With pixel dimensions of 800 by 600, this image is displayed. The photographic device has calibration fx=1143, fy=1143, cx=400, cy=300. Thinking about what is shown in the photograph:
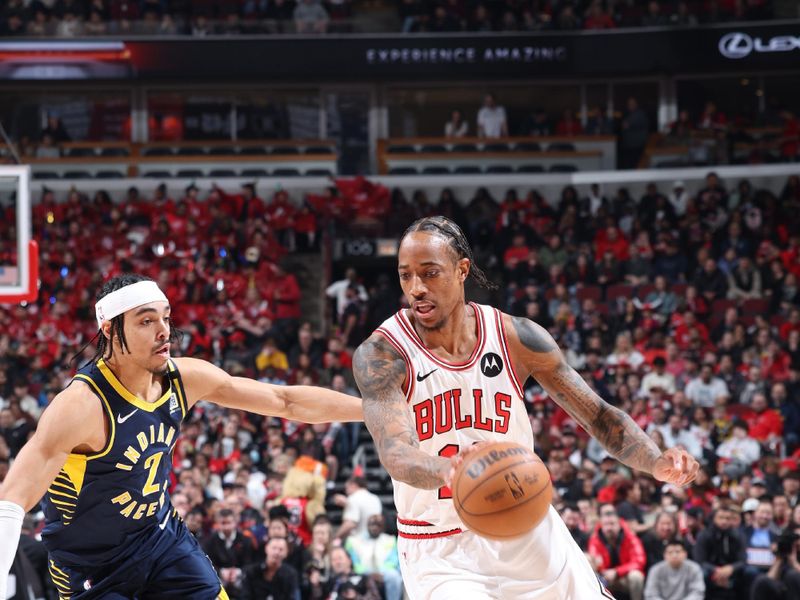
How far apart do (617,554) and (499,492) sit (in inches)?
278

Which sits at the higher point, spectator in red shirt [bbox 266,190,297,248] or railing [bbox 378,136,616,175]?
railing [bbox 378,136,616,175]

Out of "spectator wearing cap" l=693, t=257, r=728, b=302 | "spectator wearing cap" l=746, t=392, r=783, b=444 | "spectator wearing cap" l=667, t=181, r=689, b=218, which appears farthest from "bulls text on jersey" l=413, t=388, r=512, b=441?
"spectator wearing cap" l=667, t=181, r=689, b=218

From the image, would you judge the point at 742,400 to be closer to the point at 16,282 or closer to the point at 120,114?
the point at 16,282

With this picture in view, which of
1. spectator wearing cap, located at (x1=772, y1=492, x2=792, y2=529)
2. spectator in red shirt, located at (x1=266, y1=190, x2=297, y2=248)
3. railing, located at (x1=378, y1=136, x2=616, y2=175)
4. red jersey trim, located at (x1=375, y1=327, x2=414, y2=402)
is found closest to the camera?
red jersey trim, located at (x1=375, y1=327, x2=414, y2=402)

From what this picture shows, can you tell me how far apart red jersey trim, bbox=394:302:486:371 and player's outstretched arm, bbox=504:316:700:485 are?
12 centimetres

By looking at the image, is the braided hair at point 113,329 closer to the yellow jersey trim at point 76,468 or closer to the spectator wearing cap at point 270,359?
the yellow jersey trim at point 76,468

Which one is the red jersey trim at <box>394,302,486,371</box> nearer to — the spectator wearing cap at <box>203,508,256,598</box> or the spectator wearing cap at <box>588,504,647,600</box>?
the spectator wearing cap at <box>588,504,647,600</box>

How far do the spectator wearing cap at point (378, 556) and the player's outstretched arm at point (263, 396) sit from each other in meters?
5.43

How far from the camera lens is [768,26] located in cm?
2048

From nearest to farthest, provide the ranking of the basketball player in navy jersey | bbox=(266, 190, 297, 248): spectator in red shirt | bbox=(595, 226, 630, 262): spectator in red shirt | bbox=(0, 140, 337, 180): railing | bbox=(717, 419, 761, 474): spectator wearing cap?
1. the basketball player in navy jersey
2. bbox=(717, 419, 761, 474): spectator wearing cap
3. bbox=(595, 226, 630, 262): spectator in red shirt
4. bbox=(266, 190, 297, 248): spectator in red shirt
5. bbox=(0, 140, 337, 180): railing

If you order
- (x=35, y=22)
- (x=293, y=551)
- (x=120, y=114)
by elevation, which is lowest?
(x=293, y=551)

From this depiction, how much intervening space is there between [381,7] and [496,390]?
19170 millimetres

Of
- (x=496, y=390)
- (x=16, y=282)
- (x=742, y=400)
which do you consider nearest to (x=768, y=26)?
(x=742, y=400)

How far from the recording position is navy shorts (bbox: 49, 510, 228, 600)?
4844 millimetres
